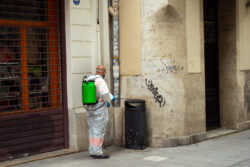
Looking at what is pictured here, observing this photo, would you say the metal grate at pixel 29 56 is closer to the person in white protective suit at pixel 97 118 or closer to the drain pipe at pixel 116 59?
the person in white protective suit at pixel 97 118

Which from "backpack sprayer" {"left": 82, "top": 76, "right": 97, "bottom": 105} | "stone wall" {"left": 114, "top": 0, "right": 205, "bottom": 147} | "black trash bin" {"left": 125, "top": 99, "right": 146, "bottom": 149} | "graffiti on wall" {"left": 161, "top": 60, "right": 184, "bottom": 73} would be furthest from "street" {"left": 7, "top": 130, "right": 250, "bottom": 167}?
"graffiti on wall" {"left": 161, "top": 60, "right": 184, "bottom": 73}

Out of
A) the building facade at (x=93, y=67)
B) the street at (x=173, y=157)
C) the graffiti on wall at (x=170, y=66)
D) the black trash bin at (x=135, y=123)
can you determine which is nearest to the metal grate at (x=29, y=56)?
the building facade at (x=93, y=67)

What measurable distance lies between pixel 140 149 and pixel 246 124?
3.89 m

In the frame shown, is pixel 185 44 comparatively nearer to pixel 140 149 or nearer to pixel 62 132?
pixel 140 149

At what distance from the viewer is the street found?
7.62 meters

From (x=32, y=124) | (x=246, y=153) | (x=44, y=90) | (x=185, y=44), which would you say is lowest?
(x=246, y=153)

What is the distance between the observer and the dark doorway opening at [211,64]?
1136cm

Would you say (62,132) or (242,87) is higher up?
(242,87)

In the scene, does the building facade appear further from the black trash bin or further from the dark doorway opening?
the dark doorway opening

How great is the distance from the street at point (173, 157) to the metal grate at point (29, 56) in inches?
47.3

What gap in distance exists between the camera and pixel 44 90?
8617 millimetres

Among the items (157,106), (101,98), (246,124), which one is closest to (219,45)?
(246,124)

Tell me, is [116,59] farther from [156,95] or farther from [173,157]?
[173,157]

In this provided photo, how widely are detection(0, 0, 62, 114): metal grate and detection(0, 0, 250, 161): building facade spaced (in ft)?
0.06
